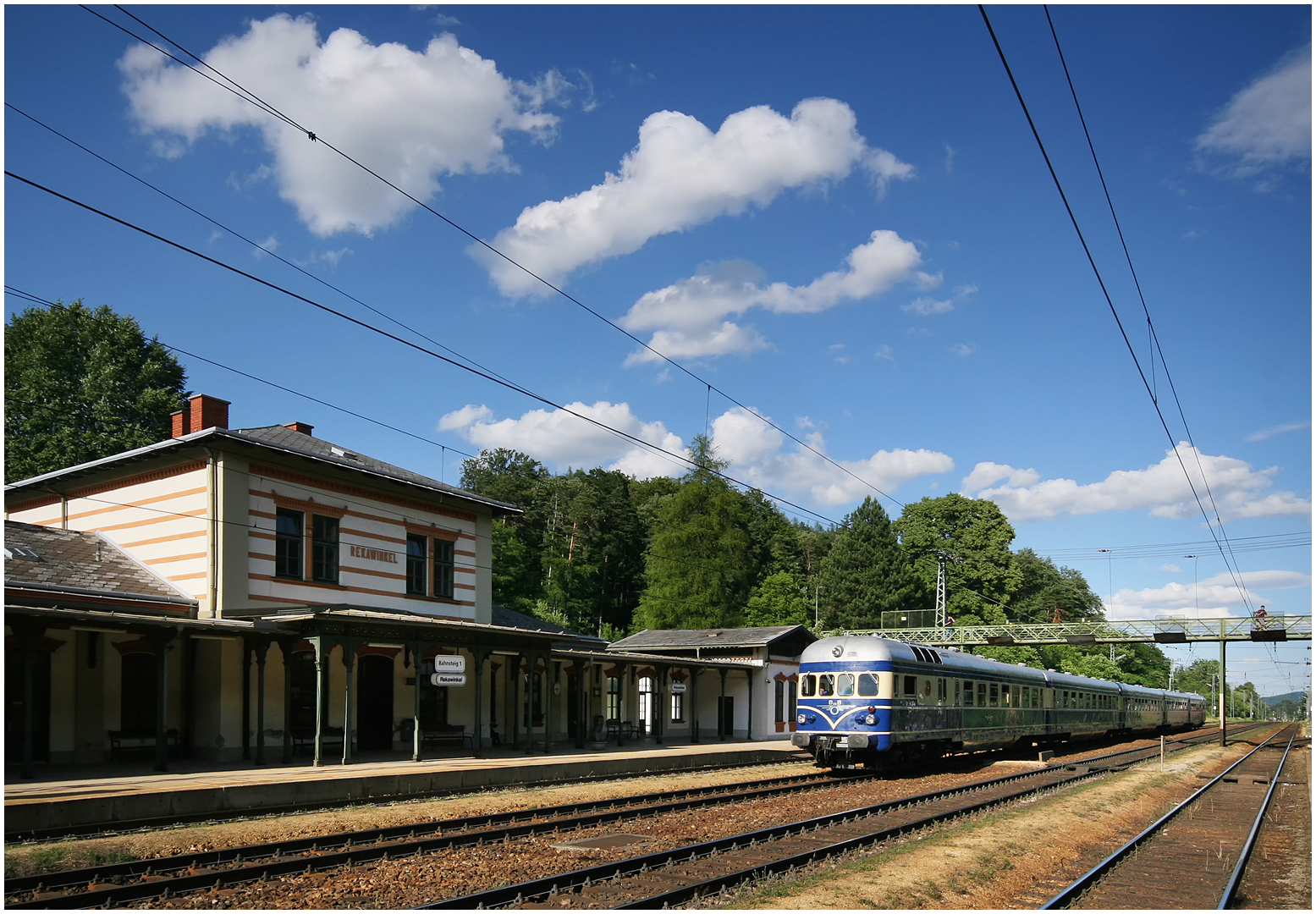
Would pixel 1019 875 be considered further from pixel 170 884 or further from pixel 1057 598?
pixel 1057 598

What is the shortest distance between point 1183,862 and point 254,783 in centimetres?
1283

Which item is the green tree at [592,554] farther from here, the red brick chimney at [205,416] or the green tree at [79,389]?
the red brick chimney at [205,416]

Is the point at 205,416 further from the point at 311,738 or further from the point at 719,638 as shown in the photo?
the point at 719,638

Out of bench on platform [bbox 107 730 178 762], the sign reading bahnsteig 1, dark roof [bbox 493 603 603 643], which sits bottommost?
bench on platform [bbox 107 730 178 762]

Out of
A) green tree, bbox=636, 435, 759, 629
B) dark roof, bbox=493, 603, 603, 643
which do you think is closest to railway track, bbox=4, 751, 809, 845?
dark roof, bbox=493, 603, 603, 643

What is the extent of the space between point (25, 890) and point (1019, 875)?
10117 mm

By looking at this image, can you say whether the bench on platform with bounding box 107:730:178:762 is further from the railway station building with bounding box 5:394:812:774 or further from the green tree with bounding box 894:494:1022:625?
the green tree with bounding box 894:494:1022:625

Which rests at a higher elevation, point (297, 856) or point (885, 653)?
point (885, 653)

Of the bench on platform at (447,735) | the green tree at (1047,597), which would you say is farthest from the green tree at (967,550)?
the bench on platform at (447,735)

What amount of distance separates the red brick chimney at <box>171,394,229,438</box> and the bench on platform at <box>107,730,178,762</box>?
282 inches

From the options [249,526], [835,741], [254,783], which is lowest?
[835,741]

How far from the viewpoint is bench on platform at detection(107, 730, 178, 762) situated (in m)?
19.4

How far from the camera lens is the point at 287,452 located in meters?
22.0

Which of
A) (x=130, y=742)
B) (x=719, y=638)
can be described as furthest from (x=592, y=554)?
(x=130, y=742)
